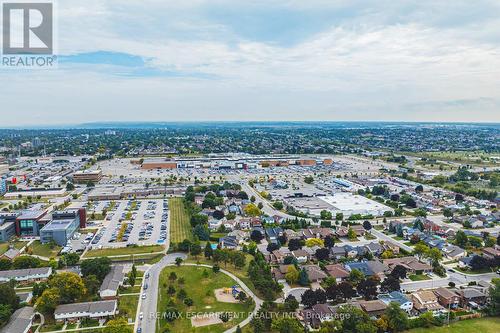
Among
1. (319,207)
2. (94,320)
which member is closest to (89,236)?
(94,320)

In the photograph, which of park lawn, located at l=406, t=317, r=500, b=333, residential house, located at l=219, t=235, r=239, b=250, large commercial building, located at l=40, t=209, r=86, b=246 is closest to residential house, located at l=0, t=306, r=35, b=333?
large commercial building, located at l=40, t=209, r=86, b=246

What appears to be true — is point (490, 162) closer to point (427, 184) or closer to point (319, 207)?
point (427, 184)

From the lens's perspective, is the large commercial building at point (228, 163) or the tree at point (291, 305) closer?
the tree at point (291, 305)

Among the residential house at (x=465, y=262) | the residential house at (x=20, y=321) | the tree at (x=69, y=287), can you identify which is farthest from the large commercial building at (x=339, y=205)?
the residential house at (x=20, y=321)

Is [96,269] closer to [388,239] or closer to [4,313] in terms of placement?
[4,313]

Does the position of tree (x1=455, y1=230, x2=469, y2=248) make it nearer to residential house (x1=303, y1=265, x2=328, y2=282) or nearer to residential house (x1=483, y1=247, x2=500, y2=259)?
residential house (x1=483, y1=247, x2=500, y2=259)

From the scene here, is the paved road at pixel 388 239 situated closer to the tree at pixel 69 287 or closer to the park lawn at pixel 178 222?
the park lawn at pixel 178 222
